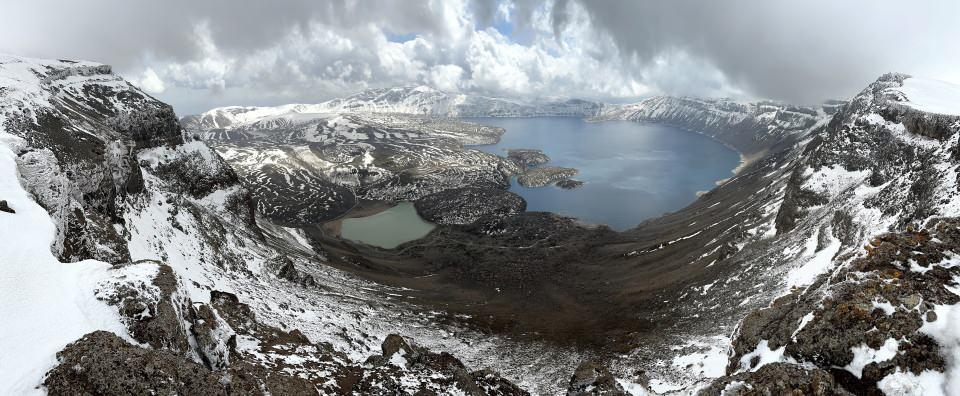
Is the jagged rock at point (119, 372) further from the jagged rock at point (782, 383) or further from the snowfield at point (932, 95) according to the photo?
the snowfield at point (932, 95)

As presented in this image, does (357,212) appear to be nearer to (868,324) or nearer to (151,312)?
(151,312)

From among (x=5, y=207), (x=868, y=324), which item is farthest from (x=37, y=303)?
(x=868, y=324)

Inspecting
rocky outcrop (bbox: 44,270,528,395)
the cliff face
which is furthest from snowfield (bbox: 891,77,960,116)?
the cliff face

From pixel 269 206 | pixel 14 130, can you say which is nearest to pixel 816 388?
pixel 14 130

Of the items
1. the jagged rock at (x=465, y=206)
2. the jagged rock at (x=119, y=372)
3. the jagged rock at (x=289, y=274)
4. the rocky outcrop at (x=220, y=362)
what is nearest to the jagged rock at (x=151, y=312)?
the rocky outcrop at (x=220, y=362)

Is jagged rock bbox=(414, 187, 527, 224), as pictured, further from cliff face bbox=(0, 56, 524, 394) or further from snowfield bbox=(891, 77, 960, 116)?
snowfield bbox=(891, 77, 960, 116)
